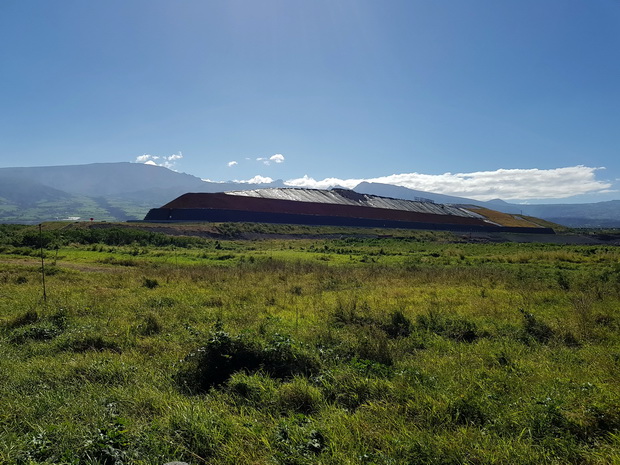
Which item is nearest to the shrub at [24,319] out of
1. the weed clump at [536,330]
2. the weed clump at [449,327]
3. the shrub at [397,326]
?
the shrub at [397,326]

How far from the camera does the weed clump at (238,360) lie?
6213 millimetres

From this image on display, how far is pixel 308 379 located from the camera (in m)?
6.07

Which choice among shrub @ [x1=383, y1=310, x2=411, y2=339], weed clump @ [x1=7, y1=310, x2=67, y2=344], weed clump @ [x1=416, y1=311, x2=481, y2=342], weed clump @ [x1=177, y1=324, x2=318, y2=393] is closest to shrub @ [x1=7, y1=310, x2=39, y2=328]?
weed clump @ [x1=7, y1=310, x2=67, y2=344]

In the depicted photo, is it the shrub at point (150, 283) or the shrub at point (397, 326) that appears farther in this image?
the shrub at point (150, 283)

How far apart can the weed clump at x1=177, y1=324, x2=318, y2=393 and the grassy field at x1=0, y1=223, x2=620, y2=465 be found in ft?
0.09

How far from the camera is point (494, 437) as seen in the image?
4.18 meters

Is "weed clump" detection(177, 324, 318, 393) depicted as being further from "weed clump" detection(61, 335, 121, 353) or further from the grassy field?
"weed clump" detection(61, 335, 121, 353)

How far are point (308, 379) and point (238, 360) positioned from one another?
1412mm

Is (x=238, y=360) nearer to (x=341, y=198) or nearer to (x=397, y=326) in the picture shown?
(x=397, y=326)

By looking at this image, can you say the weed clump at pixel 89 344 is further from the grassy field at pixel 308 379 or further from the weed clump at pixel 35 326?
the weed clump at pixel 35 326

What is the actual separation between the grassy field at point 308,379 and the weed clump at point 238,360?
0.09ft

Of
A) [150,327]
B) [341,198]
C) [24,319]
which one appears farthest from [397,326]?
[341,198]

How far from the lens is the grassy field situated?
4.01 meters

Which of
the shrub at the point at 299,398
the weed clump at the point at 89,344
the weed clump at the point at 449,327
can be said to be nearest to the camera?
the shrub at the point at 299,398
